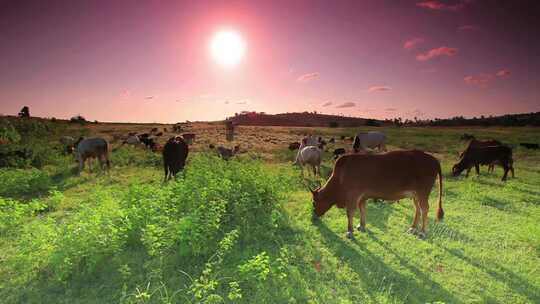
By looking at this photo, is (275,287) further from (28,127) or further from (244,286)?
(28,127)

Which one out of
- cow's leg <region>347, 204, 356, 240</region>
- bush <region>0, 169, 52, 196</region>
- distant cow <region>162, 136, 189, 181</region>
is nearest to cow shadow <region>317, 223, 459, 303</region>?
cow's leg <region>347, 204, 356, 240</region>

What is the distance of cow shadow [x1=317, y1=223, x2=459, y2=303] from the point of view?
5.66 meters

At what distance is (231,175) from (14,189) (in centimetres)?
951

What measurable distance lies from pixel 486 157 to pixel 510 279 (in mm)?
13301

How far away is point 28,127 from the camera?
4056cm

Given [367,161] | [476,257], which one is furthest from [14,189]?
[476,257]

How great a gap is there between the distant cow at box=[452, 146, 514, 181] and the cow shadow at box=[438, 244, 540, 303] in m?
12.2

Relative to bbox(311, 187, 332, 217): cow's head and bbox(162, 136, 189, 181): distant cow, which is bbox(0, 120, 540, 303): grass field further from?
bbox(162, 136, 189, 181): distant cow

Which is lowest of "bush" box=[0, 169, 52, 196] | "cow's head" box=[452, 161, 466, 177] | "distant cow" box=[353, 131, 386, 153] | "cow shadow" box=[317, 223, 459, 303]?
"cow shadow" box=[317, 223, 459, 303]

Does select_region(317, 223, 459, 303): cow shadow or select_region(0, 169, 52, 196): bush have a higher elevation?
select_region(0, 169, 52, 196): bush

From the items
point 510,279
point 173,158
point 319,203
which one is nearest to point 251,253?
point 319,203

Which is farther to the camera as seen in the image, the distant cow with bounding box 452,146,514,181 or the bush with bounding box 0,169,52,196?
the distant cow with bounding box 452,146,514,181

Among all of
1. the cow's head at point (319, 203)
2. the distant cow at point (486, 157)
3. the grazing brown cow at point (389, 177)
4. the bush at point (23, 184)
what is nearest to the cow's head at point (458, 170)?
the distant cow at point (486, 157)

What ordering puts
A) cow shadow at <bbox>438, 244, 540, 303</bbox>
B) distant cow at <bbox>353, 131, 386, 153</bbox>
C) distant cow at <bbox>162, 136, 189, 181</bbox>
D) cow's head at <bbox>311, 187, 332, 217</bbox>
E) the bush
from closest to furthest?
cow shadow at <bbox>438, 244, 540, 303</bbox>, cow's head at <bbox>311, 187, 332, 217</bbox>, the bush, distant cow at <bbox>162, 136, 189, 181</bbox>, distant cow at <bbox>353, 131, 386, 153</bbox>
